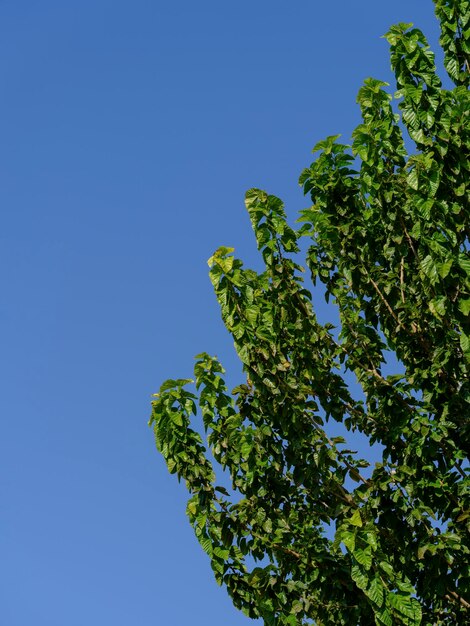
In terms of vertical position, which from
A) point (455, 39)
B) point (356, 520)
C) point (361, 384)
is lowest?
point (356, 520)

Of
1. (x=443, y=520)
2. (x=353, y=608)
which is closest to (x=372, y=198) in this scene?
(x=443, y=520)

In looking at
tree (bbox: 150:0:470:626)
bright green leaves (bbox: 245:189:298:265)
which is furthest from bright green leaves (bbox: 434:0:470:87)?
bright green leaves (bbox: 245:189:298:265)

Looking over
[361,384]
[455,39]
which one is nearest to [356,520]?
[361,384]

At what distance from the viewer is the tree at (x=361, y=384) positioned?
8.66 m

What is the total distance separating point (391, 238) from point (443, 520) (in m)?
2.91

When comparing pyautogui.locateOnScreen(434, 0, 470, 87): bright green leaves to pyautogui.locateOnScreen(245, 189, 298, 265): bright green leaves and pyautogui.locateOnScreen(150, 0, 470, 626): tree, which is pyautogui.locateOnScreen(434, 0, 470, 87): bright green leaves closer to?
pyautogui.locateOnScreen(150, 0, 470, 626): tree

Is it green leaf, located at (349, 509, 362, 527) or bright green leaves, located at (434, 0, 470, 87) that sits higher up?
bright green leaves, located at (434, 0, 470, 87)

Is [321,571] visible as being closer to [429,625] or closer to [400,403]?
[429,625]

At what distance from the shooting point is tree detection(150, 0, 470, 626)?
341 inches

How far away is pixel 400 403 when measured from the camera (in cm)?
928

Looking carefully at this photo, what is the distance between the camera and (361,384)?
10.1 meters

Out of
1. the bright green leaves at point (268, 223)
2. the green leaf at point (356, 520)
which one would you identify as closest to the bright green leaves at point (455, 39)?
the bright green leaves at point (268, 223)

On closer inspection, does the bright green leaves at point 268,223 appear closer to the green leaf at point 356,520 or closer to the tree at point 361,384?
the tree at point 361,384

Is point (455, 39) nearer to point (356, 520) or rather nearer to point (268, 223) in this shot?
point (268, 223)
